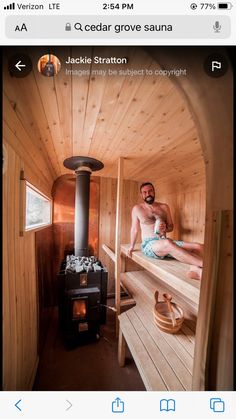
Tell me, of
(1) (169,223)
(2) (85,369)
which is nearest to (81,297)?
(2) (85,369)

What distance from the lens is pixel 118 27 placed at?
0.48m

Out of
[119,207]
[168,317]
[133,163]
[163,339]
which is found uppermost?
[133,163]

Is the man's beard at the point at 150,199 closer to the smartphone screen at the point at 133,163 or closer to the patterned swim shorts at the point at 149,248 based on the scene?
the smartphone screen at the point at 133,163

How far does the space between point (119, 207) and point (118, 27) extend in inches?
54.2

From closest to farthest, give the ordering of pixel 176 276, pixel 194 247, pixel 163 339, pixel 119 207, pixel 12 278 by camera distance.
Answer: pixel 12 278 < pixel 176 276 < pixel 163 339 < pixel 194 247 < pixel 119 207

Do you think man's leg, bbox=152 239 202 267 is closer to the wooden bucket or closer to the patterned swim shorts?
the patterned swim shorts

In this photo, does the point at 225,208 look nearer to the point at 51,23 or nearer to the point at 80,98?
the point at 51,23

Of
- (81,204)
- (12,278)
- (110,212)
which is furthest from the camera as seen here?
(110,212)

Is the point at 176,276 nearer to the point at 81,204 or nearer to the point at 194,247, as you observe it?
the point at 194,247

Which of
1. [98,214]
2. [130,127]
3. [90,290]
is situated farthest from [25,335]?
[98,214]

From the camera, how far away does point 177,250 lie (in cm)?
123

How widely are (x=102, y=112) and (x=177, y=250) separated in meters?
1.15

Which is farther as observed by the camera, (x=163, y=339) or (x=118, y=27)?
(x=163, y=339)
